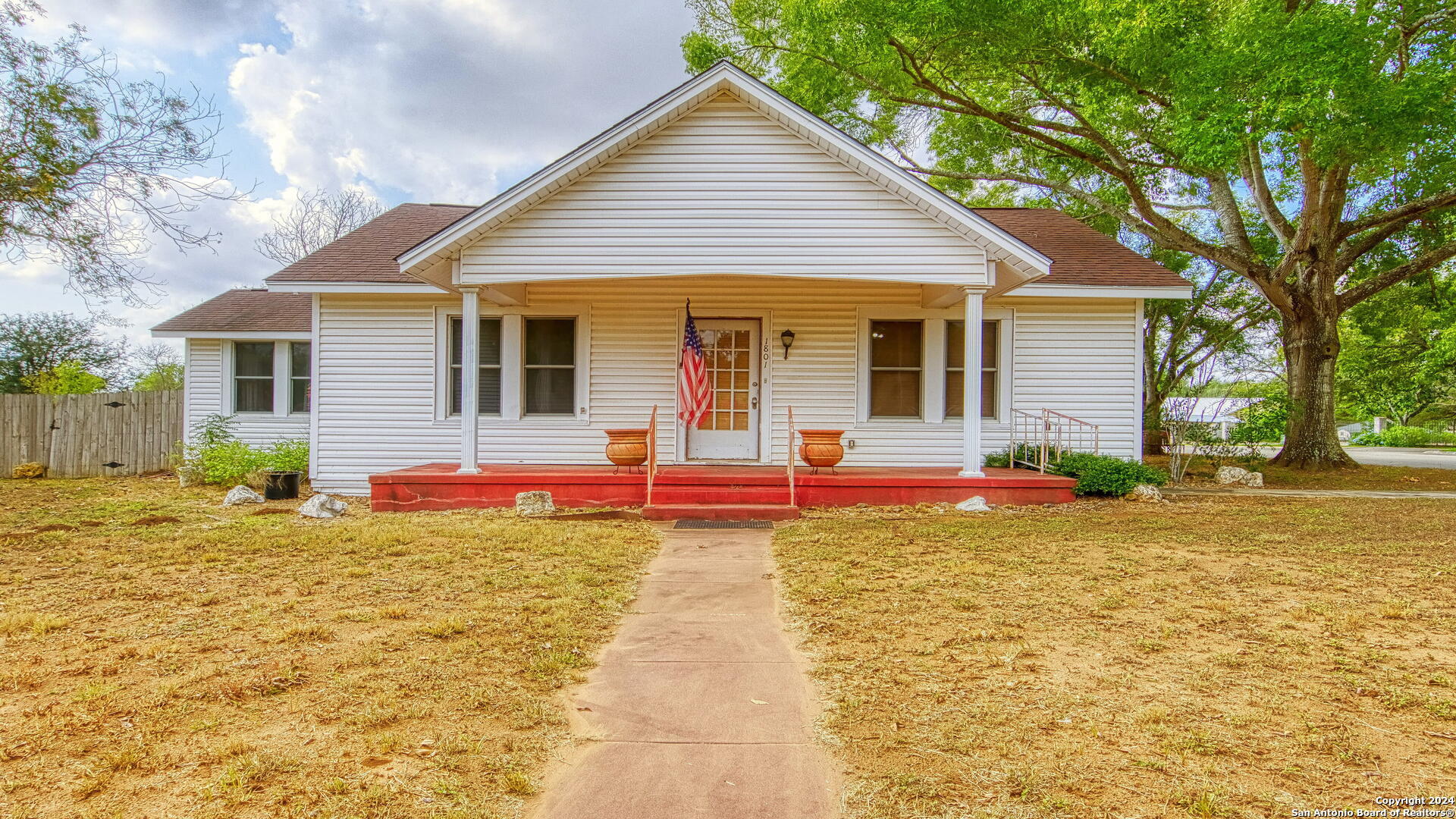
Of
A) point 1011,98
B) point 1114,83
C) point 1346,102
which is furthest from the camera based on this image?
point 1011,98

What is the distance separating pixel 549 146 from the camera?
1956 centimetres

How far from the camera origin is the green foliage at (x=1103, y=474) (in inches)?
366

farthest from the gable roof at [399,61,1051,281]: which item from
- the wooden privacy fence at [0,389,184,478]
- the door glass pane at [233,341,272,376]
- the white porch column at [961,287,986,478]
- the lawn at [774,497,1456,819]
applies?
the wooden privacy fence at [0,389,184,478]

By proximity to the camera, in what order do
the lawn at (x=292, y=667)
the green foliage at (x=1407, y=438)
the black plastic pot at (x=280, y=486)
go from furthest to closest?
the green foliage at (x=1407, y=438)
the black plastic pot at (x=280, y=486)
the lawn at (x=292, y=667)

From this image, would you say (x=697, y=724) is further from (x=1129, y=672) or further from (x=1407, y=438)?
(x=1407, y=438)

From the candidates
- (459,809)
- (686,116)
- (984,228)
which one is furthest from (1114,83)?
(459,809)

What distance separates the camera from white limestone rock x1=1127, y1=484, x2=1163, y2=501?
9.21 m

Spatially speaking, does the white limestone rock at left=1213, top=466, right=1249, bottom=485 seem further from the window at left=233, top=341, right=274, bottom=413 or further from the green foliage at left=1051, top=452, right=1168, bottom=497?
the window at left=233, top=341, right=274, bottom=413

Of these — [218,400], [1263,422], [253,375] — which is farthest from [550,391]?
[1263,422]

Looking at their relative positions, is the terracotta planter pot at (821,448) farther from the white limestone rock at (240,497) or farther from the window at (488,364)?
the white limestone rock at (240,497)

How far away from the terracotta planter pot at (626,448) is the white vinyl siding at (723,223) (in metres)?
1.99

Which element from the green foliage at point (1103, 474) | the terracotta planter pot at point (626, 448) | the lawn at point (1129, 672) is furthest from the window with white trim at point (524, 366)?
the green foliage at point (1103, 474)

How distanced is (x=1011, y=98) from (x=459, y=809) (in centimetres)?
1517

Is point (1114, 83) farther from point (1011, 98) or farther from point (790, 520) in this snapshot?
point (790, 520)
